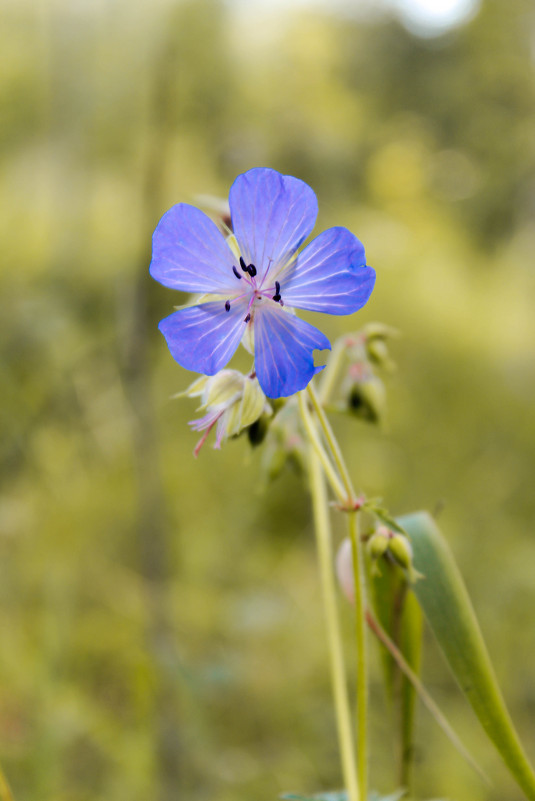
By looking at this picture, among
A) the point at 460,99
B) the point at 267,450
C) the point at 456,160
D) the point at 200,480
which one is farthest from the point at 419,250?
the point at 267,450

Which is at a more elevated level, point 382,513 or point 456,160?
point 456,160

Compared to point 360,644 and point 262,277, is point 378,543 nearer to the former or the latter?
point 360,644

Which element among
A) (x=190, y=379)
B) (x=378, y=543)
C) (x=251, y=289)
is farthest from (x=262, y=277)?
(x=190, y=379)

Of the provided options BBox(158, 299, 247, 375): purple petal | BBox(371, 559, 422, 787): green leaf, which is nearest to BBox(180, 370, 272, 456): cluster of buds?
BBox(158, 299, 247, 375): purple petal

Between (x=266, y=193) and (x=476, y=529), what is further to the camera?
(x=476, y=529)

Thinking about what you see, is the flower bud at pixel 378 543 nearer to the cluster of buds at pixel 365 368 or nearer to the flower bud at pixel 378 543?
the flower bud at pixel 378 543

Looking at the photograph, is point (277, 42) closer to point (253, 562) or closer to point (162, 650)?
point (253, 562)
